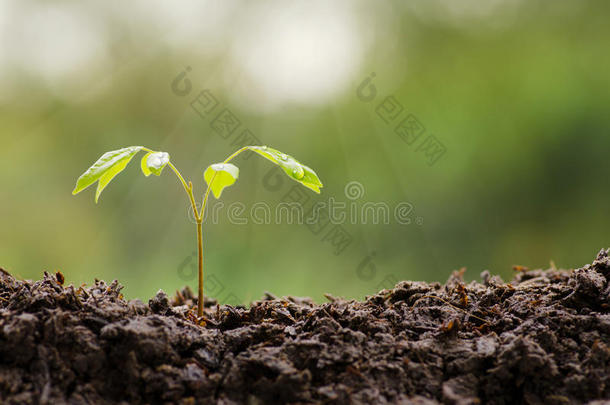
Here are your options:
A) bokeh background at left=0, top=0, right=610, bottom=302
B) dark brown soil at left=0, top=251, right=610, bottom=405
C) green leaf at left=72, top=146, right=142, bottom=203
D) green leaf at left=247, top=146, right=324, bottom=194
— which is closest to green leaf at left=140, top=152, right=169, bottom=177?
green leaf at left=72, top=146, right=142, bottom=203

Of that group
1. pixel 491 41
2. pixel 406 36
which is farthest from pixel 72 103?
pixel 491 41

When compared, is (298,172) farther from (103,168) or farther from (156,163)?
(103,168)

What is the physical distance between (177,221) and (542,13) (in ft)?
6.97

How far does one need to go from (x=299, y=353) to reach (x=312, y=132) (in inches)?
65.5

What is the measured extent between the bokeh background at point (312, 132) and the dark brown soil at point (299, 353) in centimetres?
125

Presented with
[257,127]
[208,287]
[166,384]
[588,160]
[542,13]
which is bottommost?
[166,384]

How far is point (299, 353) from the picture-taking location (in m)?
0.80

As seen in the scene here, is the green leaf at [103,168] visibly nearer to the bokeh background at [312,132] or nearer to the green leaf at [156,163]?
the green leaf at [156,163]

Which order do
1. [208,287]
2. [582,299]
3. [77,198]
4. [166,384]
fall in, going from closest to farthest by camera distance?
[166,384] → [582,299] → [208,287] → [77,198]

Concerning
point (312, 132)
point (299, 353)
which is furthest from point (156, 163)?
point (312, 132)

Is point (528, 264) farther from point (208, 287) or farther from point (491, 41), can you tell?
point (208, 287)

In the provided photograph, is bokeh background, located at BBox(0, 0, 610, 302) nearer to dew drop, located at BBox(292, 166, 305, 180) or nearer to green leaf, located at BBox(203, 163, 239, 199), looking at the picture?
green leaf, located at BBox(203, 163, 239, 199)

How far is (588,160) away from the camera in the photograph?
2189mm

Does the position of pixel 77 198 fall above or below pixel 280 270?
below
